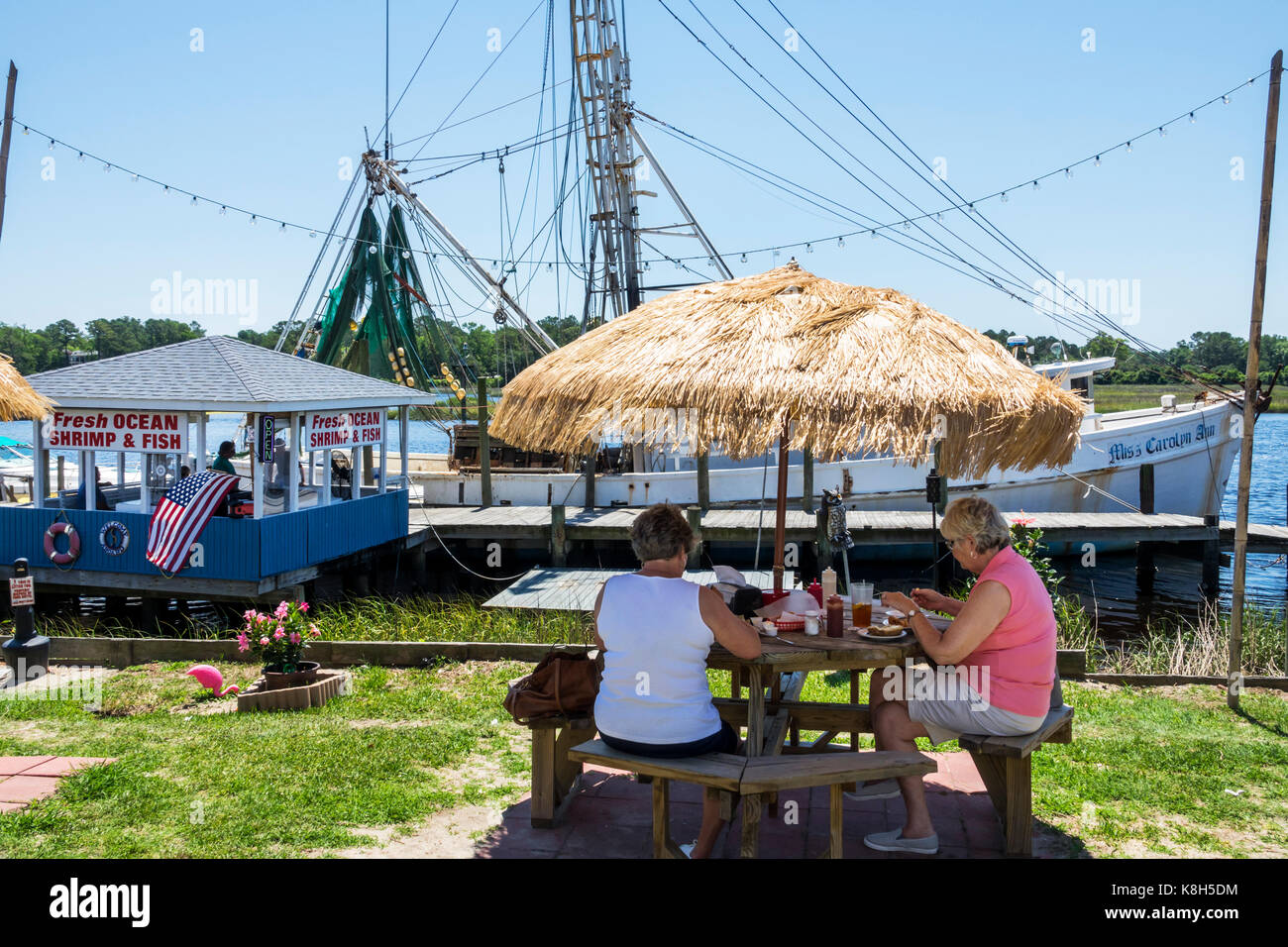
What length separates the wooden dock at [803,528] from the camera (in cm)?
1582

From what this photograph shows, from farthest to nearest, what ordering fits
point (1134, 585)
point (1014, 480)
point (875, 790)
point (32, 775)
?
point (1014, 480), point (1134, 585), point (32, 775), point (875, 790)

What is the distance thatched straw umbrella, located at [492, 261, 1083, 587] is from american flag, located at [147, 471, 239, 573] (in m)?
7.50

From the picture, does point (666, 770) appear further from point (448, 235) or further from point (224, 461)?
point (448, 235)

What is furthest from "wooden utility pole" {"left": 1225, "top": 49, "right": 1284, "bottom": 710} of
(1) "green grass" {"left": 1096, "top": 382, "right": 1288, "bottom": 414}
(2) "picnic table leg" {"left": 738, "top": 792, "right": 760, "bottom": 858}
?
(1) "green grass" {"left": 1096, "top": 382, "right": 1288, "bottom": 414}

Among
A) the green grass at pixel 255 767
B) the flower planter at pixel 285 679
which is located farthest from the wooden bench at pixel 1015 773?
the flower planter at pixel 285 679

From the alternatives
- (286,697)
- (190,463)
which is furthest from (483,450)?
(286,697)

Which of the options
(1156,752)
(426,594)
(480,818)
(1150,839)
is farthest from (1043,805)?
(426,594)

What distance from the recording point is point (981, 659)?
176 inches

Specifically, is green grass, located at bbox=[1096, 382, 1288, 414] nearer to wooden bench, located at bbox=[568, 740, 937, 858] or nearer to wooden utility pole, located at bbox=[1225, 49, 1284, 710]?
wooden utility pole, located at bbox=[1225, 49, 1284, 710]

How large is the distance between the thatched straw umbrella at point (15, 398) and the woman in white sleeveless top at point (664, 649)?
8080 millimetres

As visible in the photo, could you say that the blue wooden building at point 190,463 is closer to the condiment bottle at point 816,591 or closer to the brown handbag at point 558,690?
the brown handbag at point 558,690

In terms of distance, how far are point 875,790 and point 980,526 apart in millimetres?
1537
